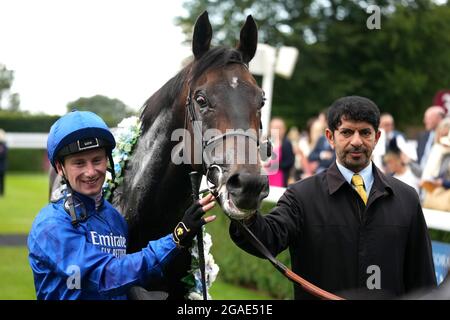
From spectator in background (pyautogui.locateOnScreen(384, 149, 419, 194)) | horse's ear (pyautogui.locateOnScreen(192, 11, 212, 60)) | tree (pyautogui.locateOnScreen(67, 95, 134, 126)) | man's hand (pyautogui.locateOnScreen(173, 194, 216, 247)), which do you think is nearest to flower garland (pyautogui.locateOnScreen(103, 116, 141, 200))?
horse's ear (pyautogui.locateOnScreen(192, 11, 212, 60))

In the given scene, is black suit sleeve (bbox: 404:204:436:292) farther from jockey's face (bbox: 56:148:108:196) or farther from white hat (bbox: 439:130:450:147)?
white hat (bbox: 439:130:450:147)

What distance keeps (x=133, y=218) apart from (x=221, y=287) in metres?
4.51

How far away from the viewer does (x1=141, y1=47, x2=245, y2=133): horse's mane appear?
3.05 m

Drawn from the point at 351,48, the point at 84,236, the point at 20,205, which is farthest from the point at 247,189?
the point at 351,48

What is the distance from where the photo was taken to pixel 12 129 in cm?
2944

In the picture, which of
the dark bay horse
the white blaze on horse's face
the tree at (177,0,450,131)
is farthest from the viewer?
the tree at (177,0,450,131)

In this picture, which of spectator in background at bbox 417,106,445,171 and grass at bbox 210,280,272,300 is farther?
spectator in background at bbox 417,106,445,171

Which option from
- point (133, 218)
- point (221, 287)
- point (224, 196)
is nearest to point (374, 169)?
point (224, 196)

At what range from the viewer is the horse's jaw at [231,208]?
105 inches

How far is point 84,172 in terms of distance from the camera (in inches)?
108

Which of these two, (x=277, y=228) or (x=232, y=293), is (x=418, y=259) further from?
(x=232, y=293)

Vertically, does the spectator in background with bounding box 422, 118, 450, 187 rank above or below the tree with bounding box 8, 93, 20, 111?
below

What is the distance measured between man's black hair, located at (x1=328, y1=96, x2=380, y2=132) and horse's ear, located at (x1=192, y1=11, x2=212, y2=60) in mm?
721
